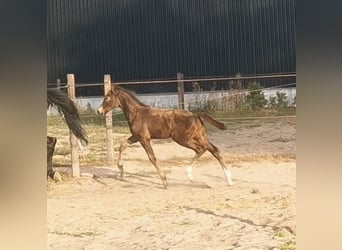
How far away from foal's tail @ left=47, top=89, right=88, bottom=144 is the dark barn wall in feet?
0.45

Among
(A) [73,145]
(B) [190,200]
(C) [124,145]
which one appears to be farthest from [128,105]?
(B) [190,200]

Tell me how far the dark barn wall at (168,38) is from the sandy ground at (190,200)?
1.81ft

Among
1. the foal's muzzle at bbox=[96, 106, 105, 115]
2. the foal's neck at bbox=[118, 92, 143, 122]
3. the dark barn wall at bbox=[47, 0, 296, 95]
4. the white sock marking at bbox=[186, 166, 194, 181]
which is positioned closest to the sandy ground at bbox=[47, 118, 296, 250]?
the white sock marking at bbox=[186, 166, 194, 181]

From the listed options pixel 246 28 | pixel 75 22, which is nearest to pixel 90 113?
pixel 75 22

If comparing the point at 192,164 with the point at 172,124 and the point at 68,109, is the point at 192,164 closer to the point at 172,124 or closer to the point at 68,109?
the point at 172,124

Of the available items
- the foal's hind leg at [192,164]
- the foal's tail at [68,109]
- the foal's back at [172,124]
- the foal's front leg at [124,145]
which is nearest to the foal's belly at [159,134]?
the foal's back at [172,124]

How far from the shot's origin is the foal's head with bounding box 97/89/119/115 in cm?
489

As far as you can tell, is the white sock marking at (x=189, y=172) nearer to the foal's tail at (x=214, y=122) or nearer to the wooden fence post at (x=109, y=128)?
the foal's tail at (x=214, y=122)

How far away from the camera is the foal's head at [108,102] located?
4895mm

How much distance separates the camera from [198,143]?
489cm

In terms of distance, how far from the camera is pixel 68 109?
4.86 meters

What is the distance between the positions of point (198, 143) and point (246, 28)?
100 cm

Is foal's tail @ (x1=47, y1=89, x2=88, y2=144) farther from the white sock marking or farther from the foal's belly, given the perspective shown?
the white sock marking

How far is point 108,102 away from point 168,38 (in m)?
0.71
